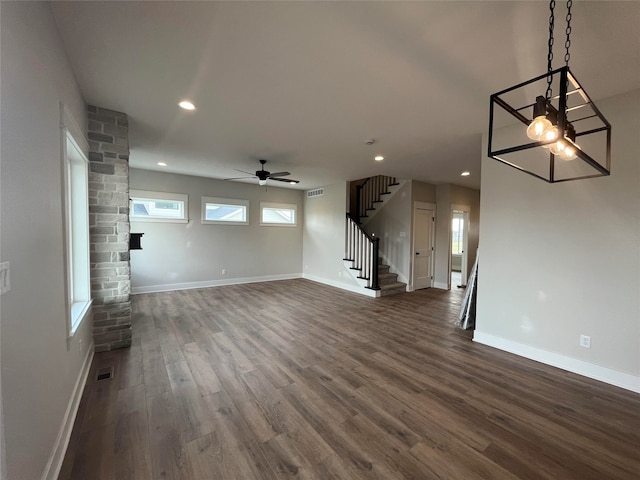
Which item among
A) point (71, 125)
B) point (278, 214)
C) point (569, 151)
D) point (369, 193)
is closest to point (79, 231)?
point (71, 125)

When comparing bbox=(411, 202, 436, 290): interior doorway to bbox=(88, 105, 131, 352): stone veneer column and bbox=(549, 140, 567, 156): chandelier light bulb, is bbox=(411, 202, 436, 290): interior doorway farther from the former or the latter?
bbox=(88, 105, 131, 352): stone veneer column

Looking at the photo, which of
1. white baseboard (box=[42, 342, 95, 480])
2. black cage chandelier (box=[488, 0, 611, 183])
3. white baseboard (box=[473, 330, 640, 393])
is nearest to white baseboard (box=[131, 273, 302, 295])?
white baseboard (box=[42, 342, 95, 480])

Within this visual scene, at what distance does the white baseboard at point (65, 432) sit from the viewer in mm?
1490

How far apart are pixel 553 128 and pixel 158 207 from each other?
6799mm

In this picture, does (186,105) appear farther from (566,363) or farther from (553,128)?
(566,363)

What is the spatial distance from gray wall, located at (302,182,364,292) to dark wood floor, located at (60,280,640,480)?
10.9 feet

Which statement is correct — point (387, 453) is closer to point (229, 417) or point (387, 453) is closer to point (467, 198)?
point (229, 417)

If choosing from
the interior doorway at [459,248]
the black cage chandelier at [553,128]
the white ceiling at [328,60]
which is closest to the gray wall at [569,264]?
the black cage chandelier at [553,128]

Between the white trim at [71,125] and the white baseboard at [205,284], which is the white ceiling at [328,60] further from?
the white baseboard at [205,284]

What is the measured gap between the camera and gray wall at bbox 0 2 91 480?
3.68ft

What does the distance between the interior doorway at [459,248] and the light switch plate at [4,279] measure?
755 cm

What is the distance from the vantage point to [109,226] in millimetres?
3039

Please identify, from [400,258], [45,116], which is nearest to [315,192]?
[400,258]

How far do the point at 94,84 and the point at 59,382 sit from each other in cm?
251
